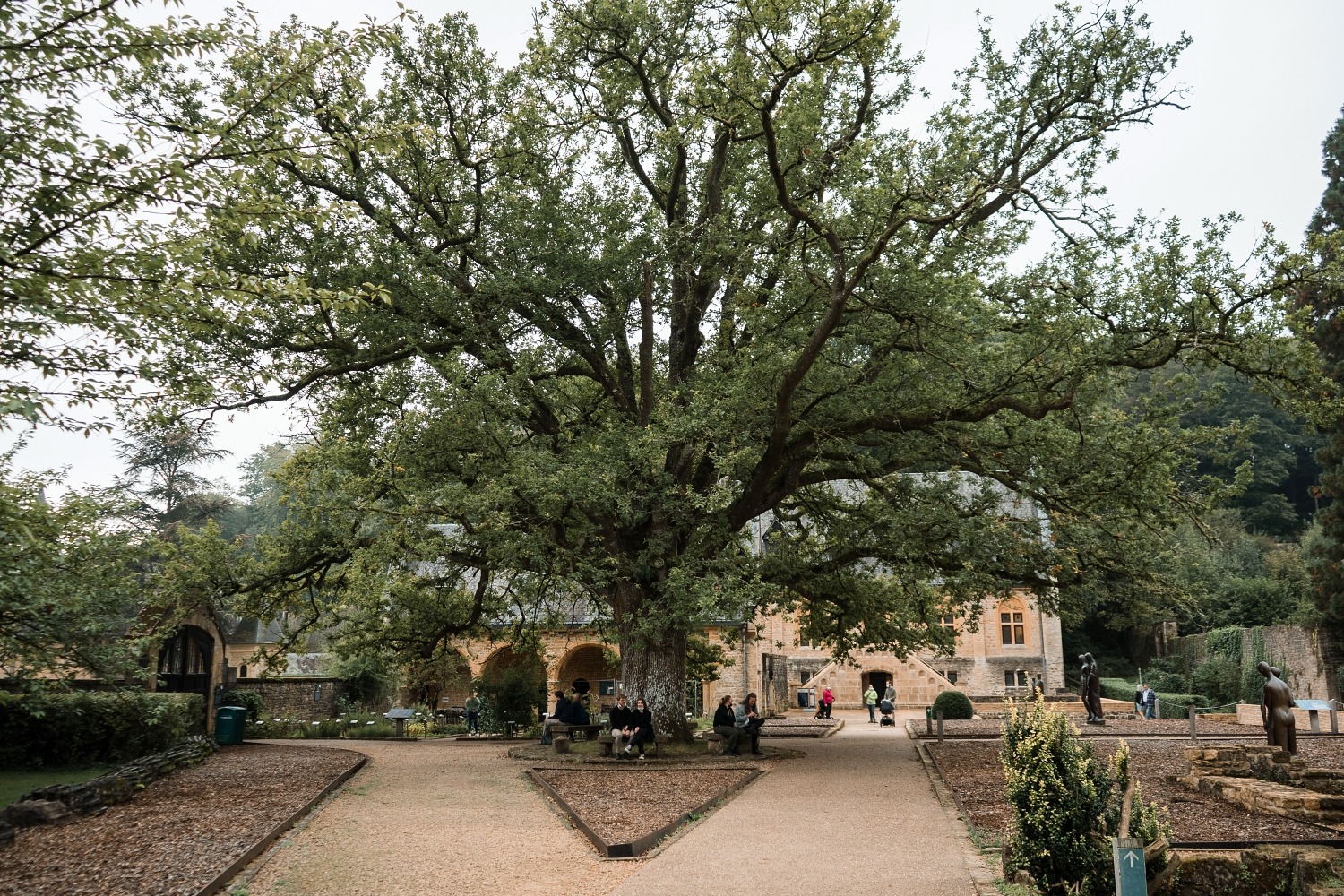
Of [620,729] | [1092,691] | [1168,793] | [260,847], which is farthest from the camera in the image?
[1092,691]

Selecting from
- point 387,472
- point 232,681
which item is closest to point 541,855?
point 387,472

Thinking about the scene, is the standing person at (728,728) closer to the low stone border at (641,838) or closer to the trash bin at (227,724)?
the low stone border at (641,838)

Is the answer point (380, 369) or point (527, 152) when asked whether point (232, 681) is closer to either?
point (380, 369)

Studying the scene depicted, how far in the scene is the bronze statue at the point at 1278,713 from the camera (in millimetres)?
13281

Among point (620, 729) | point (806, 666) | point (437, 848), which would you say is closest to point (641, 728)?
point (620, 729)

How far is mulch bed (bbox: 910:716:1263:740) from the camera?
21031 mm

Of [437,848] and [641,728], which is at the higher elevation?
[641,728]

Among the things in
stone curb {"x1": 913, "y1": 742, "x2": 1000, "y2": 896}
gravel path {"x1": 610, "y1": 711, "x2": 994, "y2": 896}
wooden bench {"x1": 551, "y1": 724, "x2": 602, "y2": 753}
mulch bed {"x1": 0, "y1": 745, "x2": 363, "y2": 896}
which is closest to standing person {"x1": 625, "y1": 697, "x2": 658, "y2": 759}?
wooden bench {"x1": 551, "y1": 724, "x2": 602, "y2": 753}

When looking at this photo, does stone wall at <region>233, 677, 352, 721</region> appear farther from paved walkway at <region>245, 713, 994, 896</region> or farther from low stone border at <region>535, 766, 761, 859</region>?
low stone border at <region>535, 766, 761, 859</region>

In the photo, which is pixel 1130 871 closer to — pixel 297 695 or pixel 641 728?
pixel 641 728

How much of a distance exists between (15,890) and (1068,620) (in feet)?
57.7

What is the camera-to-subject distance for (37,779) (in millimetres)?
14711

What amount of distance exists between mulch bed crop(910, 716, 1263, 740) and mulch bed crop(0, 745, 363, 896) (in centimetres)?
1534

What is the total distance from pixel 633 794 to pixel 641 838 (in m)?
3.64
